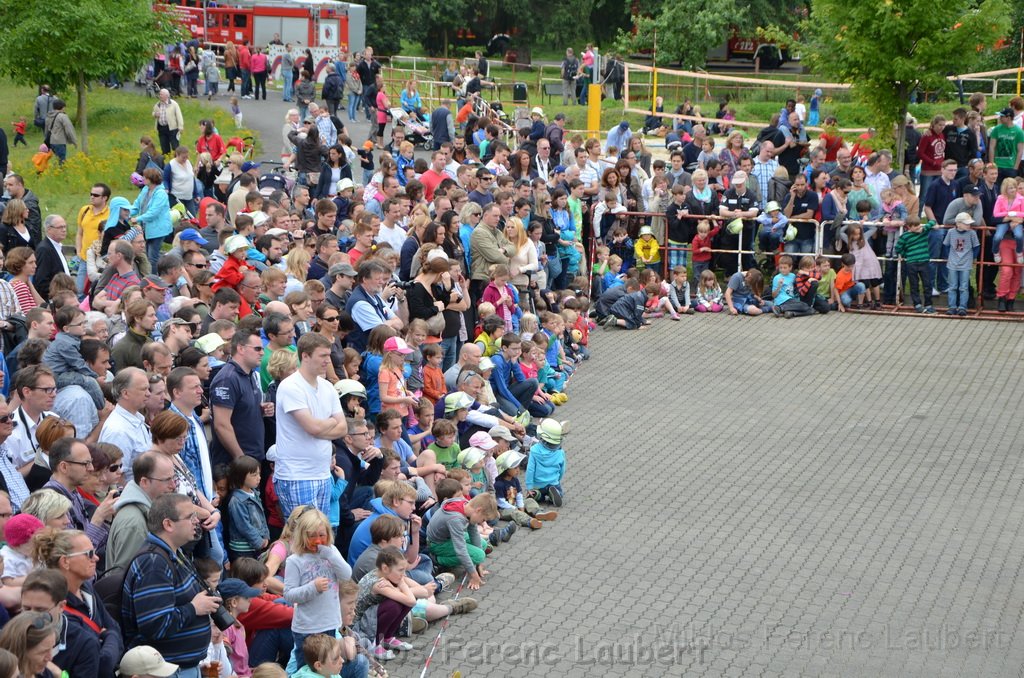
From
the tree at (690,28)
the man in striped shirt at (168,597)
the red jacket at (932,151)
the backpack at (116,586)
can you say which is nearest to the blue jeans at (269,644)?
the man in striped shirt at (168,597)

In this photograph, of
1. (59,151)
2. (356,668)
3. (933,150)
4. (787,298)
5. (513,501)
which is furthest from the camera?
(59,151)

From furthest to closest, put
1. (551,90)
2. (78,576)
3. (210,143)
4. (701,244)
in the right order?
(551,90)
(210,143)
(701,244)
(78,576)

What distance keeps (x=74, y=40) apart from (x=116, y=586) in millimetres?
26971

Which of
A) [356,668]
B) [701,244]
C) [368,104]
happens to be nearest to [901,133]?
[701,244]

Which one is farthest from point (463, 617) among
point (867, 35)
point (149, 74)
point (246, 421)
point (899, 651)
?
point (149, 74)

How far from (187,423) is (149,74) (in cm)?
3407

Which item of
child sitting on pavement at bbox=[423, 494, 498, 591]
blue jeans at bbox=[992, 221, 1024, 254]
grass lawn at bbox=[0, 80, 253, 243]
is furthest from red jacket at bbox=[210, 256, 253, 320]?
blue jeans at bbox=[992, 221, 1024, 254]

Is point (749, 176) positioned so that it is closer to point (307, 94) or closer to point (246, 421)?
A: point (246, 421)

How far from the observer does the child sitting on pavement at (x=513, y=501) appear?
40.5 ft

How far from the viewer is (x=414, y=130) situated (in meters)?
29.8

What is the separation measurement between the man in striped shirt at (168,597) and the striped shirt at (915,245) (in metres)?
14.3

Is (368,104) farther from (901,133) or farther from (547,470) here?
(547,470)

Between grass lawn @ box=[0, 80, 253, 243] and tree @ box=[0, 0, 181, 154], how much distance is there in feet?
4.35

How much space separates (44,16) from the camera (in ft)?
106
